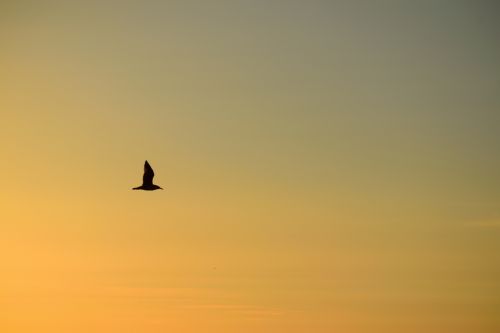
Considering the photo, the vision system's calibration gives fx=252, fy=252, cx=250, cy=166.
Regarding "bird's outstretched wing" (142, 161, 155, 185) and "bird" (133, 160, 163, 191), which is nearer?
"bird" (133, 160, 163, 191)

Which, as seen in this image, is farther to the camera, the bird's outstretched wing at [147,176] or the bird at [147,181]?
the bird's outstretched wing at [147,176]

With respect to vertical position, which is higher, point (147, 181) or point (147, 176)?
point (147, 176)

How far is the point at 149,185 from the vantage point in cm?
2047
